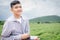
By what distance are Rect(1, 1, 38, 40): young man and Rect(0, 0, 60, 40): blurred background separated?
132mm

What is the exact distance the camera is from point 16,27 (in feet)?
6.95

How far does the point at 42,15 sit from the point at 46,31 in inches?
6.6

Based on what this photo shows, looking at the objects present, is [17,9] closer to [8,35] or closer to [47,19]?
[8,35]

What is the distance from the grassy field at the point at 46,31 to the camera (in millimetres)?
2279

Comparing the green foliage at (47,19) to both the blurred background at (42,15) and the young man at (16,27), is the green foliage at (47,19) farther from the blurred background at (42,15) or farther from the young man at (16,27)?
the young man at (16,27)

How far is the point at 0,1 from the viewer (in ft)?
7.52

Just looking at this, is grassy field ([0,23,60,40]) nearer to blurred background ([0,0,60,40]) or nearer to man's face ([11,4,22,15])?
blurred background ([0,0,60,40])

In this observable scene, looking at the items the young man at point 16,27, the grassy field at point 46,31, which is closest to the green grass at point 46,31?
the grassy field at point 46,31

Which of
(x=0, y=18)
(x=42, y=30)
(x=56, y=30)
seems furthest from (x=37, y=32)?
(x=0, y=18)

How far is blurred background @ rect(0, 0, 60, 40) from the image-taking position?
89.7 inches

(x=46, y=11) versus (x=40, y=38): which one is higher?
(x=46, y=11)

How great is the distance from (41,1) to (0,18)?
449mm

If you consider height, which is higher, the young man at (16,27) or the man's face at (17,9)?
the man's face at (17,9)

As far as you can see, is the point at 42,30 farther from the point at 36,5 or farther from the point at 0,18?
the point at 0,18
